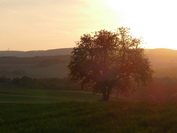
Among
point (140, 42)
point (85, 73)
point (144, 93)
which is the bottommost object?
point (144, 93)

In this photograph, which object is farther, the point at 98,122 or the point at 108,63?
the point at 108,63

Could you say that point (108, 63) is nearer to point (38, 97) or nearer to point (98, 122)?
point (38, 97)

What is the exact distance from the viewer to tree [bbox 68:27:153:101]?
41844 mm

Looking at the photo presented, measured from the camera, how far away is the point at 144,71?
42.1 meters

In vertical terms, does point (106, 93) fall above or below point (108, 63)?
below

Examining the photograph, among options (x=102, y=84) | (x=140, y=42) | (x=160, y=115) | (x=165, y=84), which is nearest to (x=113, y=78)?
(x=102, y=84)

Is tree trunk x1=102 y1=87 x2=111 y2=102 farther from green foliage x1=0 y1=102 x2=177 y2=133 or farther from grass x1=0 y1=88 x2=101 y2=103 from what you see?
green foliage x1=0 y1=102 x2=177 y2=133

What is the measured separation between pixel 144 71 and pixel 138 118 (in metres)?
30.4

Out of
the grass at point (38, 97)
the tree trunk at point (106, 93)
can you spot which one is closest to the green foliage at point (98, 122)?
the grass at point (38, 97)

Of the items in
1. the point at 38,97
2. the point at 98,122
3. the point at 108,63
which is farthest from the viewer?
the point at 38,97

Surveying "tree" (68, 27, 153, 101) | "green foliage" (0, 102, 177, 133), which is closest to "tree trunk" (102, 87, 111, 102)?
"tree" (68, 27, 153, 101)

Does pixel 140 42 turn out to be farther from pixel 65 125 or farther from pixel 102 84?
pixel 65 125

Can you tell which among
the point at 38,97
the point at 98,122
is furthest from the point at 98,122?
the point at 38,97

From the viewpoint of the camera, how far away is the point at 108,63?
138 ft
